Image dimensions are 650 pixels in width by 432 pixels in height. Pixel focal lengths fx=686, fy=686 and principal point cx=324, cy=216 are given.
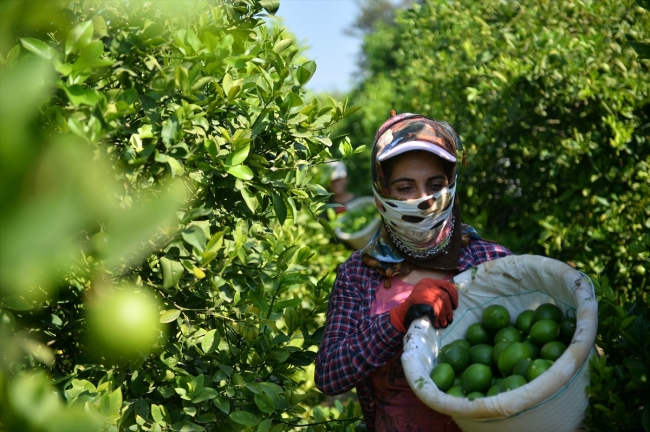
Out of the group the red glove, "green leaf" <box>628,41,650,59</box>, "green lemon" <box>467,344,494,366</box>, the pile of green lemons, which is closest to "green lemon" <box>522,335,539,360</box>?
the pile of green lemons

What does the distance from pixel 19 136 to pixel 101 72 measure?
1.16m

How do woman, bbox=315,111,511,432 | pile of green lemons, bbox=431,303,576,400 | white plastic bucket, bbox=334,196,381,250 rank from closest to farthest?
pile of green lemons, bbox=431,303,576,400, woman, bbox=315,111,511,432, white plastic bucket, bbox=334,196,381,250

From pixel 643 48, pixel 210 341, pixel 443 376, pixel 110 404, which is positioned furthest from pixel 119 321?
pixel 643 48

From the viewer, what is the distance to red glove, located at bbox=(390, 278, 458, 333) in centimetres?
189

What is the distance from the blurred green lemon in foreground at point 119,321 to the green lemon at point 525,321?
0.99 m

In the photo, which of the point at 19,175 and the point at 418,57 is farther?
the point at 418,57

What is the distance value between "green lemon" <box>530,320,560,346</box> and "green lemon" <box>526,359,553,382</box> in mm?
123

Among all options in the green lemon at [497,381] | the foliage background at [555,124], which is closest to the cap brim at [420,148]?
the green lemon at [497,381]

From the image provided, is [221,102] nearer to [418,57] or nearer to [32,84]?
[32,84]

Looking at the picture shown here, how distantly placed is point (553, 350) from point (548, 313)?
171 millimetres

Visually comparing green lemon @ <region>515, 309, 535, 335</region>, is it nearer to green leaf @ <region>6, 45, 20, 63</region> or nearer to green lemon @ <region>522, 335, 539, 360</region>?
green lemon @ <region>522, 335, 539, 360</region>

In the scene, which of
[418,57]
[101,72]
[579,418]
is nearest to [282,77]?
[101,72]

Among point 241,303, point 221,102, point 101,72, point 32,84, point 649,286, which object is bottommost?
point 649,286

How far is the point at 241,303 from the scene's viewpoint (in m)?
2.10
